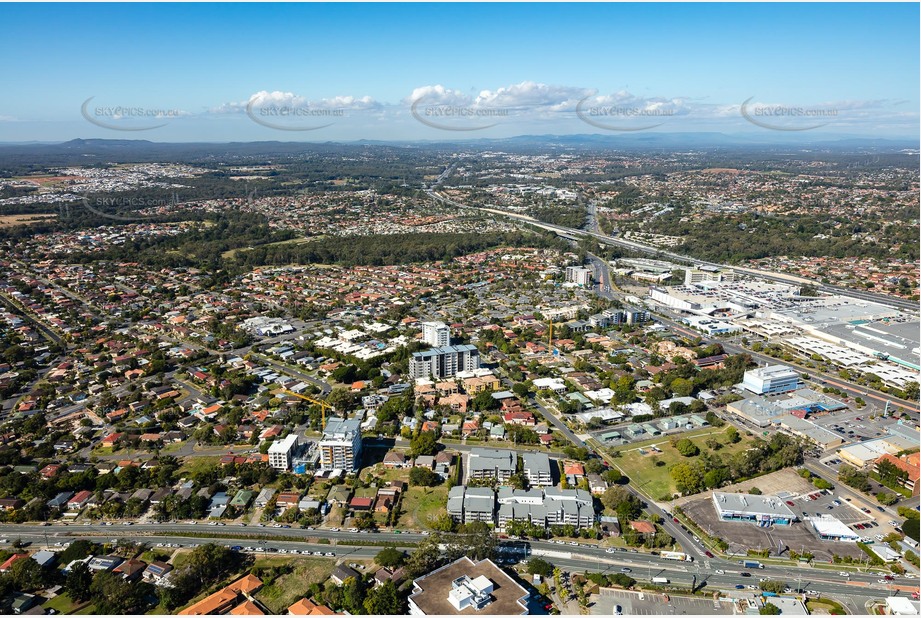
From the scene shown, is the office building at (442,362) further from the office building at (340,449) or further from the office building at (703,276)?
the office building at (703,276)

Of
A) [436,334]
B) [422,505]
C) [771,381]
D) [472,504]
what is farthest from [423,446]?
[771,381]

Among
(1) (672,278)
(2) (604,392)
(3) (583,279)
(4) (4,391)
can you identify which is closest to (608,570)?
(2) (604,392)

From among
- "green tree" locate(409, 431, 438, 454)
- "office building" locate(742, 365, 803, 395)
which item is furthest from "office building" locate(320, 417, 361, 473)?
"office building" locate(742, 365, 803, 395)

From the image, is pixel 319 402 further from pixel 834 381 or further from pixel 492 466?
pixel 834 381

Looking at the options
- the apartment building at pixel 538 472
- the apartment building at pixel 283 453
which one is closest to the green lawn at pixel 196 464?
the apartment building at pixel 283 453

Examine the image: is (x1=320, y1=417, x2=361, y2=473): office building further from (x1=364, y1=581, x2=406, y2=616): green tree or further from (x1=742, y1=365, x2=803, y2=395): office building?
(x1=742, y1=365, x2=803, y2=395): office building

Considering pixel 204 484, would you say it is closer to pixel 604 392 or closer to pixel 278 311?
pixel 604 392

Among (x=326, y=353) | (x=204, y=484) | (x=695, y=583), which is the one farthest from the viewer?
(x=326, y=353)
